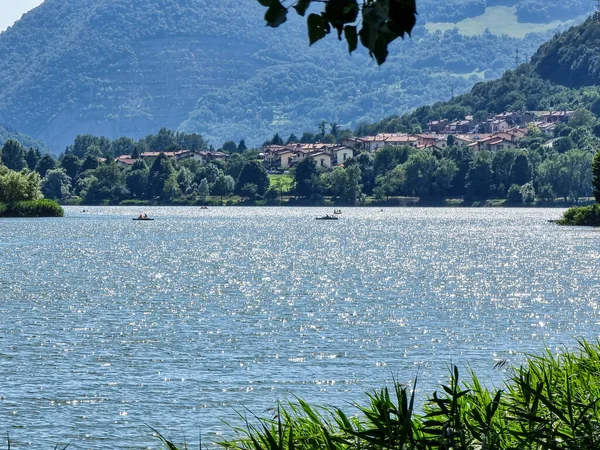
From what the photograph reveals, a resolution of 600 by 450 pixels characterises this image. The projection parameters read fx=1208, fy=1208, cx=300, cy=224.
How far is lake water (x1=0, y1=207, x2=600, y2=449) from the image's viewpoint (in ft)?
117

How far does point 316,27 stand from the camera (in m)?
11.4

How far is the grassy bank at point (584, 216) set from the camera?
490 ft

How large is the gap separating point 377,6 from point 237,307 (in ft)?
177

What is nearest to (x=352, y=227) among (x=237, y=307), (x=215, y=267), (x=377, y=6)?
(x=215, y=267)

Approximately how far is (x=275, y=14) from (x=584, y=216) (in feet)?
482

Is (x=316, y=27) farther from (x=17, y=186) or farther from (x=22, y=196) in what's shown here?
(x=22, y=196)

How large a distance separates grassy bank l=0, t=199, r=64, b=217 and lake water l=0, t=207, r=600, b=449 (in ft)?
208

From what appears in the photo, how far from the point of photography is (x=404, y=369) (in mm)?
41969

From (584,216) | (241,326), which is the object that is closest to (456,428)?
(241,326)

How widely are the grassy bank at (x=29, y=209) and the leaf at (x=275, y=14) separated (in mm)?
177715

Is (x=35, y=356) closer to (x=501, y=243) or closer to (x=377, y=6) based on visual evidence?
(x=377, y=6)

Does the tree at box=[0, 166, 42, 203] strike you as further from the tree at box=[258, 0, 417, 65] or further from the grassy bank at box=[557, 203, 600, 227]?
the tree at box=[258, 0, 417, 65]

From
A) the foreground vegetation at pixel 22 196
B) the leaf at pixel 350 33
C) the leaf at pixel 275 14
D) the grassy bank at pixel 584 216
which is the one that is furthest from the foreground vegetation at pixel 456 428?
the foreground vegetation at pixel 22 196

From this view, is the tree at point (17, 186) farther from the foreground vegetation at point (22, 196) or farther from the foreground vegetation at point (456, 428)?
the foreground vegetation at point (456, 428)
